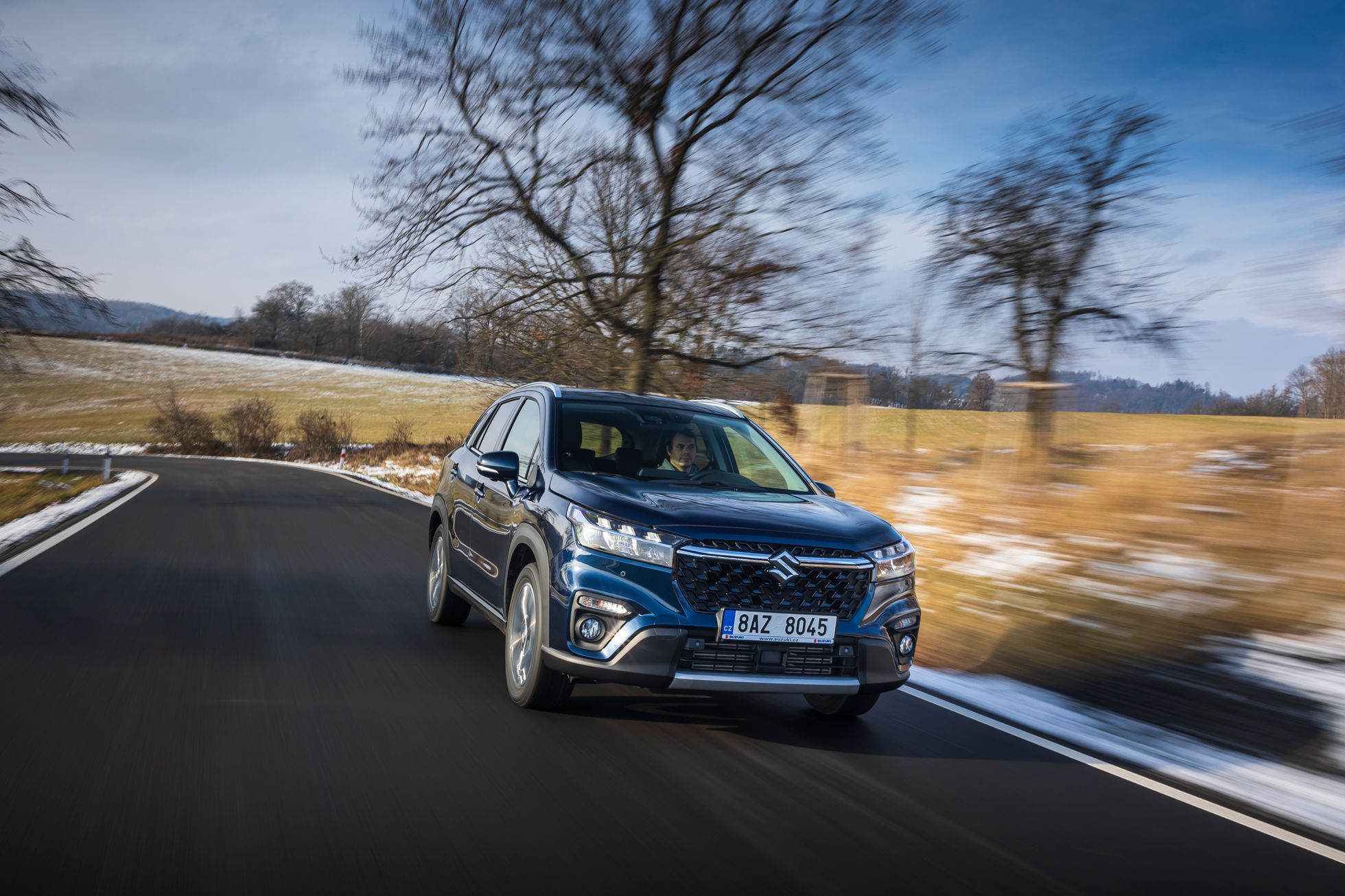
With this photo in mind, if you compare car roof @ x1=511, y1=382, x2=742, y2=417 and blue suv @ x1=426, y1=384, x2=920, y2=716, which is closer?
blue suv @ x1=426, y1=384, x2=920, y2=716

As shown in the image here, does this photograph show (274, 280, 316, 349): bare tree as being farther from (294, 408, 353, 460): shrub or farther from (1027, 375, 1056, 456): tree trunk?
(1027, 375, 1056, 456): tree trunk

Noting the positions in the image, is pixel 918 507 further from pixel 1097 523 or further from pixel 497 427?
pixel 497 427

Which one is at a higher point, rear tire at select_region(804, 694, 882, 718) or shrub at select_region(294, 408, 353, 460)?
rear tire at select_region(804, 694, 882, 718)

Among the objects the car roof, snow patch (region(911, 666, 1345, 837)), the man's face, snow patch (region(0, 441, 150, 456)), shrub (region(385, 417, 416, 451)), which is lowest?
snow patch (region(0, 441, 150, 456))

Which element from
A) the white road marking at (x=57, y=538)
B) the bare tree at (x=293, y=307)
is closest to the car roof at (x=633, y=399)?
the white road marking at (x=57, y=538)

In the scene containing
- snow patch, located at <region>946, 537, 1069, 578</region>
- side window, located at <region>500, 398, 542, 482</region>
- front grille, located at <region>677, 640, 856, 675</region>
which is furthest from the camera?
snow patch, located at <region>946, 537, 1069, 578</region>

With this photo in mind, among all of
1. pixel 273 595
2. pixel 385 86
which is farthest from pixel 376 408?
pixel 273 595

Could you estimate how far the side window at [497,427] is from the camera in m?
7.15

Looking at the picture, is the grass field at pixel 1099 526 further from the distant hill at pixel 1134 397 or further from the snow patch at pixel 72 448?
the snow patch at pixel 72 448

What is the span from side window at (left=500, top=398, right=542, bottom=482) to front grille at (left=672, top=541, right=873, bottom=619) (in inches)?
60.3

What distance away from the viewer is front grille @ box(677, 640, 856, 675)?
15.4 feet

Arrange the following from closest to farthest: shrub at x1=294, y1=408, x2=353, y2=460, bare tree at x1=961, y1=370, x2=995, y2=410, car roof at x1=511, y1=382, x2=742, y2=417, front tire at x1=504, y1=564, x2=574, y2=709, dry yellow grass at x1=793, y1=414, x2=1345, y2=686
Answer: front tire at x1=504, y1=564, x2=574, y2=709
car roof at x1=511, y1=382, x2=742, y2=417
dry yellow grass at x1=793, y1=414, x2=1345, y2=686
bare tree at x1=961, y1=370, x2=995, y2=410
shrub at x1=294, y1=408, x2=353, y2=460

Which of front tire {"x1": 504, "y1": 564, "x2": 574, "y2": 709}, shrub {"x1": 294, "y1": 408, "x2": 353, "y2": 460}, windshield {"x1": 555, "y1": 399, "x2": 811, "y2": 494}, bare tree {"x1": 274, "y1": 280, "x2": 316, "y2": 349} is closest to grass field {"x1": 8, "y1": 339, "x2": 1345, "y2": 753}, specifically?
windshield {"x1": 555, "y1": 399, "x2": 811, "y2": 494}

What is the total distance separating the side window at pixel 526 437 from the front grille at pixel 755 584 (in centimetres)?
153
